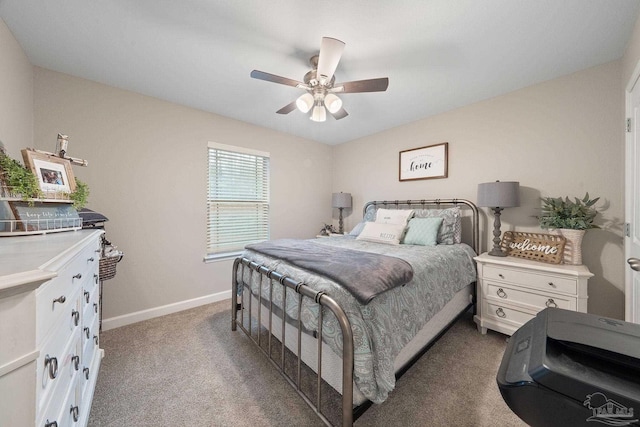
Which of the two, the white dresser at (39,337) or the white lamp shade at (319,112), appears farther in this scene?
the white lamp shade at (319,112)

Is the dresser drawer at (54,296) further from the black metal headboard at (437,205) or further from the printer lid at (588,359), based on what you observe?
the black metal headboard at (437,205)

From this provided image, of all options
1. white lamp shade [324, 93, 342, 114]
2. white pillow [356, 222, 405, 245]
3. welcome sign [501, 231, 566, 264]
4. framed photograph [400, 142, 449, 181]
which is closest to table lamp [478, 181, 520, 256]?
welcome sign [501, 231, 566, 264]

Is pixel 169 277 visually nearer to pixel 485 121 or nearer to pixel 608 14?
pixel 485 121

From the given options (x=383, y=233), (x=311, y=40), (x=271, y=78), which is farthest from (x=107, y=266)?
(x=383, y=233)

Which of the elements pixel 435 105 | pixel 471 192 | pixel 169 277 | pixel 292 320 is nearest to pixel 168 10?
pixel 292 320

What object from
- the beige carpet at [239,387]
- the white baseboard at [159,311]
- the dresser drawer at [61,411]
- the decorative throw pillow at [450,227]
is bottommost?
the beige carpet at [239,387]

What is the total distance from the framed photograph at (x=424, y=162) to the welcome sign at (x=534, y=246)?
105 cm

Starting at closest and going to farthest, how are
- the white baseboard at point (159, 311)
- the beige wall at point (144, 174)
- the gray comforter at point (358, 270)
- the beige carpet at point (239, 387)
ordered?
1. the gray comforter at point (358, 270)
2. the beige carpet at point (239, 387)
3. the beige wall at point (144, 174)
4. the white baseboard at point (159, 311)

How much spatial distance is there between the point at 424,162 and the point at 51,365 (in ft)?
11.8

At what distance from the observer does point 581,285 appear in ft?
5.99

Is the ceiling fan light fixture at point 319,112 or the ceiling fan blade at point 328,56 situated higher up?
the ceiling fan blade at point 328,56

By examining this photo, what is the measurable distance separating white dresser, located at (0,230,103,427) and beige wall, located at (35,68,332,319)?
153cm

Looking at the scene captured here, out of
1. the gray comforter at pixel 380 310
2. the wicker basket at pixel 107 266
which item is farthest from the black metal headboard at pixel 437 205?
the wicker basket at pixel 107 266

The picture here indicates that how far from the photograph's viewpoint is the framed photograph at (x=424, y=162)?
3070mm
